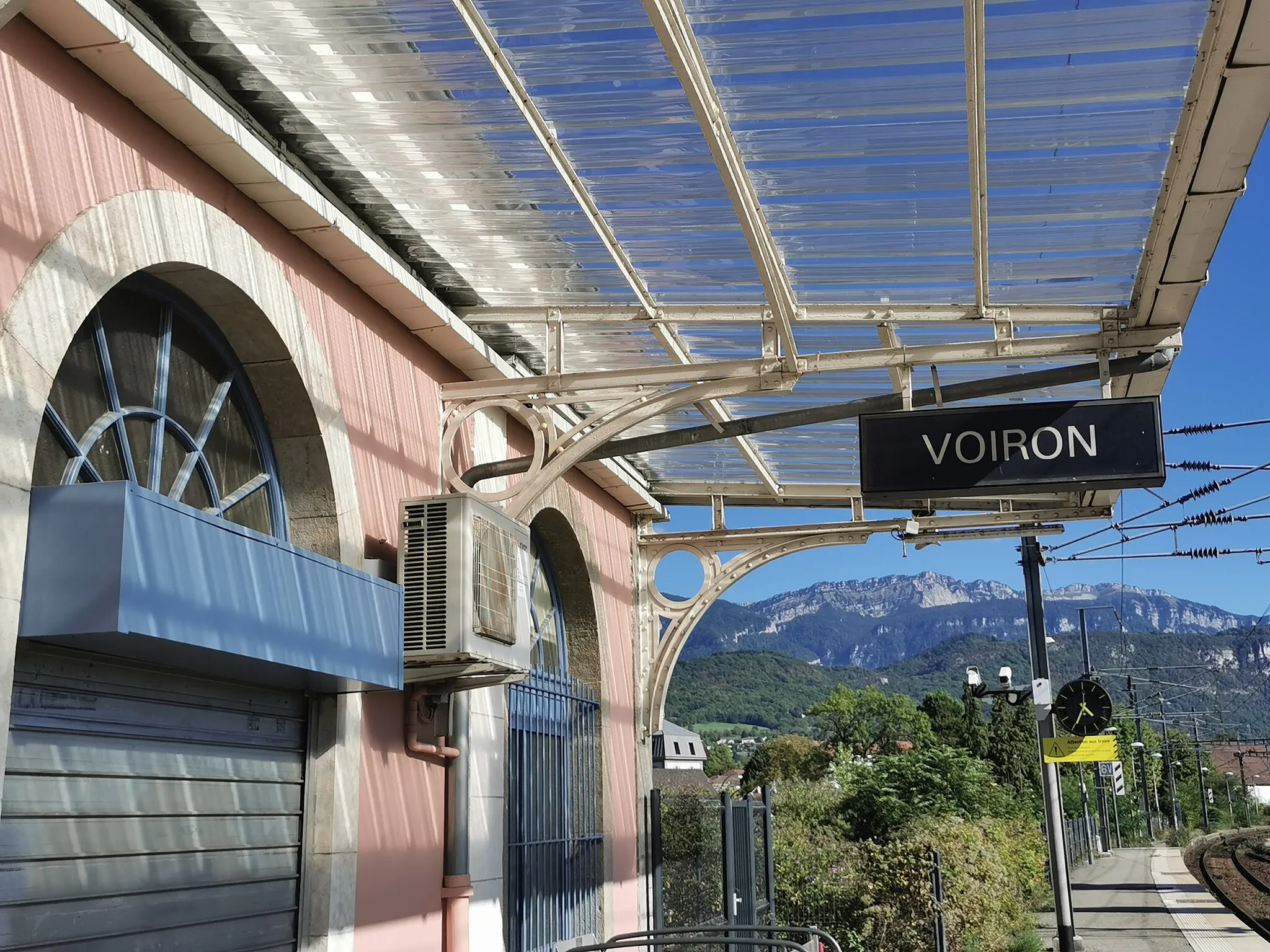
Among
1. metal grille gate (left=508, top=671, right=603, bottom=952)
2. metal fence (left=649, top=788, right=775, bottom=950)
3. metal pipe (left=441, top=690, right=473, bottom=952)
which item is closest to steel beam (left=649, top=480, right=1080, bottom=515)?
metal grille gate (left=508, top=671, right=603, bottom=952)

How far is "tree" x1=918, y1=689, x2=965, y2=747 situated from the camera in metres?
47.3

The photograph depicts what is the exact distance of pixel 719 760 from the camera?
11388cm

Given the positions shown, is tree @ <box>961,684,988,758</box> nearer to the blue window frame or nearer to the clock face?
the clock face

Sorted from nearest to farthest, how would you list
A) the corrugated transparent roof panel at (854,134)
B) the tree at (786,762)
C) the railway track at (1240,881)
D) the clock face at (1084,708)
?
the corrugated transparent roof panel at (854,134) → the clock face at (1084,708) → the railway track at (1240,881) → the tree at (786,762)

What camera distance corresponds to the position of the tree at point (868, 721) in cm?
5748

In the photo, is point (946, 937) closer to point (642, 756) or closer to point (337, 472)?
point (642, 756)

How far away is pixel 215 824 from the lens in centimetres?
510

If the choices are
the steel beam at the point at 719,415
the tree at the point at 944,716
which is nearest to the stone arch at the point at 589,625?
the steel beam at the point at 719,415

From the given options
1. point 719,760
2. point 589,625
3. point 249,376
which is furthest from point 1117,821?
point 719,760

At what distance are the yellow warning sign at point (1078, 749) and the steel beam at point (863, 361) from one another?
7.57m

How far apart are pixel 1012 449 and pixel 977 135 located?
1587mm

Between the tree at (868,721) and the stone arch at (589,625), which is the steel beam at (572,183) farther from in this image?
the tree at (868,721)

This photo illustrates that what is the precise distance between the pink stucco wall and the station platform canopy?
0.45 m

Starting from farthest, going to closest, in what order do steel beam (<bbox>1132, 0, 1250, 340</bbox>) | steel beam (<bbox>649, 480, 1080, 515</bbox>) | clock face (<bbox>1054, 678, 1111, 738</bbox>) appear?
clock face (<bbox>1054, 678, 1111, 738</bbox>) < steel beam (<bbox>649, 480, 1080, 515</bbox>) < steel beam (<bbox>1132, 0, 1250, 340</bbox>)
